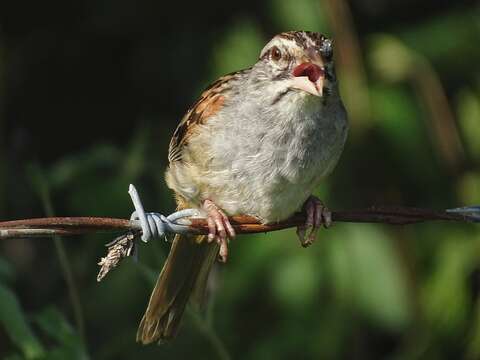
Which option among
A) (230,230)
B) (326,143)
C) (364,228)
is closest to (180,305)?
(230,230)

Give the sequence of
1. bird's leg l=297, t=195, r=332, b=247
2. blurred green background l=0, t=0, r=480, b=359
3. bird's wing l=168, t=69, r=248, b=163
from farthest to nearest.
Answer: blurred green background l=0, t=0, r=480, b=359 → bird's wing l=168, t=69, r=248, b=163 → bird's leg l=297, t=195, r=332, b=247

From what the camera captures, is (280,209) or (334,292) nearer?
(280,209)

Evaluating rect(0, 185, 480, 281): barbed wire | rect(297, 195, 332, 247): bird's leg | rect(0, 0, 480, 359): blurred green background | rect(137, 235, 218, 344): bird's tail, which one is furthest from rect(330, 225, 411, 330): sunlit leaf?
rect(0, 185, 480, 281): barbed wire

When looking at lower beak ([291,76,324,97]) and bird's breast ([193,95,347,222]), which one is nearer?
lower beak ([291,76,324,97])

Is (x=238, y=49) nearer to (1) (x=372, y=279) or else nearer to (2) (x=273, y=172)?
(1) (x=372, y=279)

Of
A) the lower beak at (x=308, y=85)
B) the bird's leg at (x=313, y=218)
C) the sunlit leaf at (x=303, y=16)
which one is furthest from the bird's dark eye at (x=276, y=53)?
the sunlit leaf at (x=303, y=16)

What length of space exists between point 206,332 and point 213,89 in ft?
3.07

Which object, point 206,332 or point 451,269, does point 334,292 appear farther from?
point 206,332

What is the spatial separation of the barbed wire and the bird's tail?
1.82 ft

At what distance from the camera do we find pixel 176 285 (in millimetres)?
4164

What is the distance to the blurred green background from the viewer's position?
5543 millimetres

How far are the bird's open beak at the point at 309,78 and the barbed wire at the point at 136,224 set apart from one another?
50cm

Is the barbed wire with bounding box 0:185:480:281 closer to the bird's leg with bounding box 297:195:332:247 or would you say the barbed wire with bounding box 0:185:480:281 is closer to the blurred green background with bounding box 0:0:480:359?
the bird's leg with bounding box 297:195:332:247

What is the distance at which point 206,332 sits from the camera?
13.5ft
